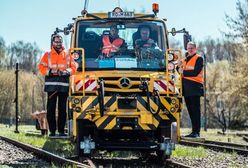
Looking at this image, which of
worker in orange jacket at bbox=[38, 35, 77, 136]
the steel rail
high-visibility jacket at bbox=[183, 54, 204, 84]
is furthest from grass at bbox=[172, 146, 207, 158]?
worker in orange jacket at bbox=[38, 35, 77, 136]

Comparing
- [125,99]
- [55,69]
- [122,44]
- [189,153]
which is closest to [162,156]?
[125,99]

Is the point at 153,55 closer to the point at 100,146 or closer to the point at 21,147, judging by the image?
the point at 100,146

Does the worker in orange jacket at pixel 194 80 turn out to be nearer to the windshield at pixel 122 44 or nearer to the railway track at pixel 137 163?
the windshield at pixel 122 44

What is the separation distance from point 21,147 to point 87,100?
3832 millimetres

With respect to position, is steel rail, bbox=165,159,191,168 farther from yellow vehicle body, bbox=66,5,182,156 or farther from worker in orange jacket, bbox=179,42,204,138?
worker in orange jacket, bbox=179,42,204,138

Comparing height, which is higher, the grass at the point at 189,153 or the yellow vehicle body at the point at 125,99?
the yellow vehicle body at the point at 125,99

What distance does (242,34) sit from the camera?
117 ft

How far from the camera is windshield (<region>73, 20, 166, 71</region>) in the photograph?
→ 33.2ft

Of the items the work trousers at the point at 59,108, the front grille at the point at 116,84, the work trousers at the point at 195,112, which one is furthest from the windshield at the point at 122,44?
the work trousers at the point at 195,112

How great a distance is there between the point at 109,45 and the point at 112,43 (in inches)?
3.9

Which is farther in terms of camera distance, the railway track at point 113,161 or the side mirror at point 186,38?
the side mirror at point 186,38

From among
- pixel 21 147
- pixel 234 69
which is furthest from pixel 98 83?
pixel 234 69

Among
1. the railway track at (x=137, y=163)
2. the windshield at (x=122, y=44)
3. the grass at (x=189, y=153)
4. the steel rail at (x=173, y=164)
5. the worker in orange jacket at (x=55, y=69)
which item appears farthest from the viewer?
the worker in orange jacket at (x=55, y=69)

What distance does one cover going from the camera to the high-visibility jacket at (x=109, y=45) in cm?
1031
